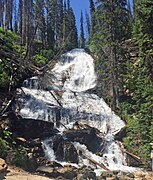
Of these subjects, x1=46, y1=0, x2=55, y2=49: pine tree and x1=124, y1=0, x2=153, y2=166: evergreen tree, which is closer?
x1=124, y1=0, x2=153, y2=166: evergreen tree

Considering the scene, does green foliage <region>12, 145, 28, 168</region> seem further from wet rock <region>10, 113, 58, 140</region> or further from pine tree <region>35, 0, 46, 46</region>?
pine tree <region>35, 0, 46, 46</region>

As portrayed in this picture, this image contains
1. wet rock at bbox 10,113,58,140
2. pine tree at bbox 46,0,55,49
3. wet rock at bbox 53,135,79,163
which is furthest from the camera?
pine tree at bbox 46,0,55,49

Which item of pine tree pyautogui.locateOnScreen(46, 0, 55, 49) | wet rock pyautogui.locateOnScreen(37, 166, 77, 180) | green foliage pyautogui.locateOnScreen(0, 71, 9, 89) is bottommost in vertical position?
wet rock pyautogui.locateOnScreen(37, 166, 77, 180)

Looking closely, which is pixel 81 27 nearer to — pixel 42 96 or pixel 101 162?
pixel 42 96

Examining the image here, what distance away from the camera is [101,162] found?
58.6ft

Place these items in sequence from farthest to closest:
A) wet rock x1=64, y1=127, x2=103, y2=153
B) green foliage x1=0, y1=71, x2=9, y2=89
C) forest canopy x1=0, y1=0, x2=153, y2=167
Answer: wet rock x1=64, y1=127, x2=103, y2=153, green foliage x1=0, y1=71, x2=9, y2=89, forest canopy x1=0, y1=0, x2=153, y2=167

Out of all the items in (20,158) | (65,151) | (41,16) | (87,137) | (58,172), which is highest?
(41,16)

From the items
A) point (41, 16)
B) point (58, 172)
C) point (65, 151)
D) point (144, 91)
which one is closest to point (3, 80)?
point (65, 151)

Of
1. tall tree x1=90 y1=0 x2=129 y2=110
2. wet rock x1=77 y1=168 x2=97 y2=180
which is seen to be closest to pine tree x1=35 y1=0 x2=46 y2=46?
tall tree x1=90 y1=0 x2=129 y2=110

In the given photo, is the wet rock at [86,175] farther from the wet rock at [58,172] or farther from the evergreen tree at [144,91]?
the evergreen tree at [144,91]

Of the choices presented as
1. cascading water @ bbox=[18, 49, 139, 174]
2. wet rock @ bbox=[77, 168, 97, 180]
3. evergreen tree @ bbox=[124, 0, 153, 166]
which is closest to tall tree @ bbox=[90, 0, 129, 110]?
cascading water @ bbox=[18, 49, 139, 174]

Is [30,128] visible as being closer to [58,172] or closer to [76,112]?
[76,112]

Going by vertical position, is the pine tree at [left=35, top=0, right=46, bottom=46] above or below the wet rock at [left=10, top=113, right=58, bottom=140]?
above

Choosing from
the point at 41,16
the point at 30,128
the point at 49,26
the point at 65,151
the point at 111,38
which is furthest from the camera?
the point at 49,26
